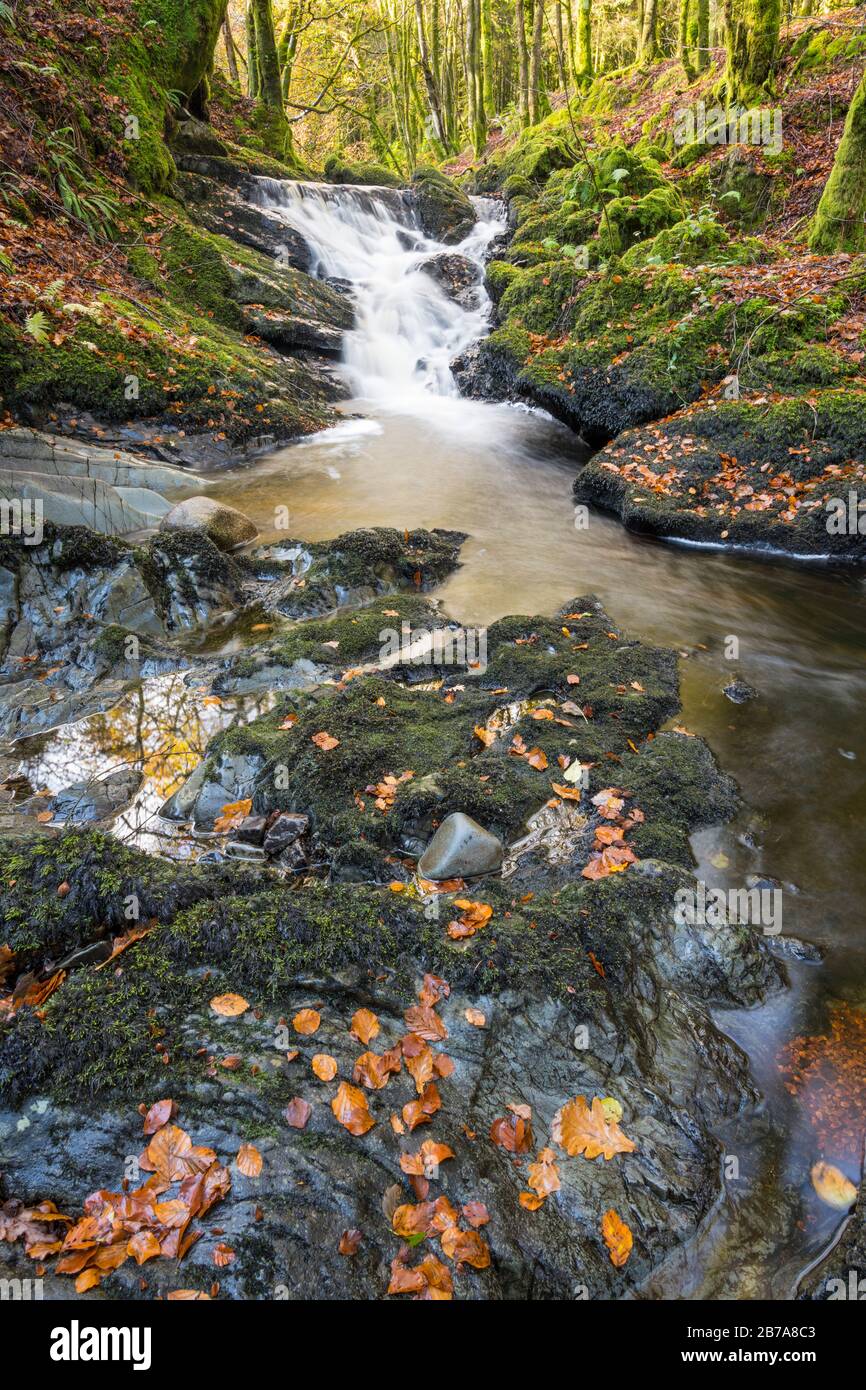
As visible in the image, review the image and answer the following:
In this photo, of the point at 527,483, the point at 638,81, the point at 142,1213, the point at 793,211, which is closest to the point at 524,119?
the point at 638,81

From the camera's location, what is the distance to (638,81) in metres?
24.0

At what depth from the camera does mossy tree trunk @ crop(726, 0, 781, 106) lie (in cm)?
1479

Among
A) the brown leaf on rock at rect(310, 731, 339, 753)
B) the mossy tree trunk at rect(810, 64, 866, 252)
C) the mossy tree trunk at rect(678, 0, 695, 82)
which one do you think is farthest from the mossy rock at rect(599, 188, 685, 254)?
the brown leaf on rock at rect(310, 731, 339, 753)

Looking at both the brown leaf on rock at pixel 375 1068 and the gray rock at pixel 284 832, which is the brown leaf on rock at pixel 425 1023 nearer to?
the brown leaf on rock at pixel 375 1068

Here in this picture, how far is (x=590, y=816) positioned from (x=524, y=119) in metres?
34.0

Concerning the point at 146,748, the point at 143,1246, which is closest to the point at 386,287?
the point at 146,748

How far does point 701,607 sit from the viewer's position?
7.38 meters

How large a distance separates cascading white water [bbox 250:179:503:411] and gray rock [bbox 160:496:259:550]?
24.6 ft

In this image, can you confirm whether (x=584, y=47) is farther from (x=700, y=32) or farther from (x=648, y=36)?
(x=700, y=32)

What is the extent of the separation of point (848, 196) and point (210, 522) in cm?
1101

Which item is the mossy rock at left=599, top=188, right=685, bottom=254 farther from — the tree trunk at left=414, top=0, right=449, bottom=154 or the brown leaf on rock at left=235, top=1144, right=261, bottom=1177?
the tree trunk at left=414, top=0, right=449, bottom=154
